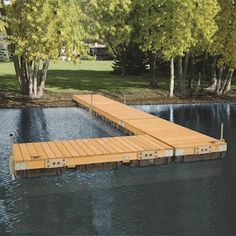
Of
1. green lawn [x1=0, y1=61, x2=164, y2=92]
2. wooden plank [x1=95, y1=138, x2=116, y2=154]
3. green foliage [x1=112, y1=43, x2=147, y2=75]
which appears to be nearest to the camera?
wooden plank [x1=95, y1=138, x2=116, y2=154]

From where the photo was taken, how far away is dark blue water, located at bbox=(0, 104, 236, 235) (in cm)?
1541

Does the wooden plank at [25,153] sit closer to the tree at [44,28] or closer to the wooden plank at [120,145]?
the wooden plank at [120,145]

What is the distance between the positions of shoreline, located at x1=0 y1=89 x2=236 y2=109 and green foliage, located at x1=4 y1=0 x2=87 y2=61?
19.1 ft

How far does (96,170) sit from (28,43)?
16.6m

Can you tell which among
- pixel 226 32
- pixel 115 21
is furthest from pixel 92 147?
pixel 115 21

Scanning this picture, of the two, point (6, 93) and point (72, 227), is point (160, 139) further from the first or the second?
point (6, 93)

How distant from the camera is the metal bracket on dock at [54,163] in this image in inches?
787

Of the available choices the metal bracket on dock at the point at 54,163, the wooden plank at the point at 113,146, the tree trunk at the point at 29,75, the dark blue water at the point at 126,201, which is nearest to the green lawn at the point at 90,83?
the tree trunk at the point at 29,75

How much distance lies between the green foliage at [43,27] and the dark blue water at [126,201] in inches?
443

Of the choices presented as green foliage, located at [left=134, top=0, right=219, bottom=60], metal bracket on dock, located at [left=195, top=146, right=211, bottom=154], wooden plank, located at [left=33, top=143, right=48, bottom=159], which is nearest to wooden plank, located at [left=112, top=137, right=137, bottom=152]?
metal bracket on dock, located at [left=195, top=146, right=211, bottom=154]

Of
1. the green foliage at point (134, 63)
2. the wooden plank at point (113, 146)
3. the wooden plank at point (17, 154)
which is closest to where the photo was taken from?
the wooden plank at point (17, 154)

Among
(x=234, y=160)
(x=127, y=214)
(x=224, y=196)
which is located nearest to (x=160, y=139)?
(x=234, y=160)

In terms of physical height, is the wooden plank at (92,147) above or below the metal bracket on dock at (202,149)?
above

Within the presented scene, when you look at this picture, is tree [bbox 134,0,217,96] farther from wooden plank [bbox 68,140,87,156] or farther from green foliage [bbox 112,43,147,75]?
wooden plank [bbox 68,140,87,156]
